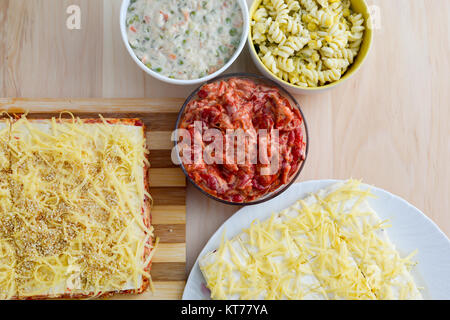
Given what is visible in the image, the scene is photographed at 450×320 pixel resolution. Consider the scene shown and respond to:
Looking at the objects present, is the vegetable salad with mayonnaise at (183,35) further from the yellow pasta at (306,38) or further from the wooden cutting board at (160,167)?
the wooden cutting board at (160,167)

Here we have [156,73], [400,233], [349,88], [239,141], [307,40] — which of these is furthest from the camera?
[349,88]

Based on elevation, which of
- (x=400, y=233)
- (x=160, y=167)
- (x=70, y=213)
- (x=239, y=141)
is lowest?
(x=400, y=233)

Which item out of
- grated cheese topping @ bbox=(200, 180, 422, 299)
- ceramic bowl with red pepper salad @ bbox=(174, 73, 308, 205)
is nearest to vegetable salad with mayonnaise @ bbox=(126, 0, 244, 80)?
ceramic bowl with red pepper salad @ bbox=(174, 73, 308, 205)

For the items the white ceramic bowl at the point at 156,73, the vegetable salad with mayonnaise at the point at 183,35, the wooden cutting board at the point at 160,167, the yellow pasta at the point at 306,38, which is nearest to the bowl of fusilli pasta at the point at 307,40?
the yellow pasta at the point at 306,38

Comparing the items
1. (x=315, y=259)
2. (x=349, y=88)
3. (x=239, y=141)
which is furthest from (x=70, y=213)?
(x=349, y=88)

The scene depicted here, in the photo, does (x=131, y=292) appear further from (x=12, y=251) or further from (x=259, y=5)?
(x=259, y=5)

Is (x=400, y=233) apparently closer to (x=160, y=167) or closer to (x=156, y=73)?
(x=160, y=167)
